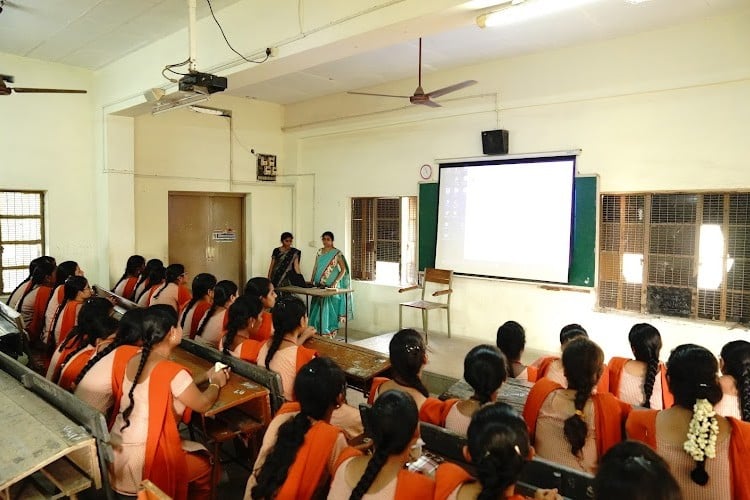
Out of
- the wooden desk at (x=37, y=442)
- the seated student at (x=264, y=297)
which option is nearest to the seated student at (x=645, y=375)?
the seated student at (x=264, y=297)

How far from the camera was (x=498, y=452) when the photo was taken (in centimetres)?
126

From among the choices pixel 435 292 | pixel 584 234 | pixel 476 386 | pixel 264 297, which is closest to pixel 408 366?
pixel 476 386

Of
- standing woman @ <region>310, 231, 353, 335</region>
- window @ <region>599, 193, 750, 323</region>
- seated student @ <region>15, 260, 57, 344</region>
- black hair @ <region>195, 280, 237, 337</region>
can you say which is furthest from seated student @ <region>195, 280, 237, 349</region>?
window @ <region>599, 193, 750, 323</region>

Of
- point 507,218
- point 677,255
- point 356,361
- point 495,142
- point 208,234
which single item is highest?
point 495,142

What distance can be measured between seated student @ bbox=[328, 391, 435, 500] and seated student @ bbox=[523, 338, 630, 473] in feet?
2.50

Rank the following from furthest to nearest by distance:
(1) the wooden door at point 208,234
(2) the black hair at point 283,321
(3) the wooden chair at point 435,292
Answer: (1) the wooden door at point 208,234
(3) the wooden chair at point 435,292
(2) the black hair at point 283,321

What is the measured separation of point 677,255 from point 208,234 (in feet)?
19.6

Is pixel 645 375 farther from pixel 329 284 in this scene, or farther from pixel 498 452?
pixel 329 284

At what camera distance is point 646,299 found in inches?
191

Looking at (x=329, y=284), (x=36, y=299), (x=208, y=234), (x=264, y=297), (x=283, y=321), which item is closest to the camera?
(x=283, y=321)

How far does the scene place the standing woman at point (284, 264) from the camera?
6.83 meters

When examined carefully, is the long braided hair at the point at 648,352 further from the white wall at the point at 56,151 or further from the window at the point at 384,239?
the white wall at the point at 56,151

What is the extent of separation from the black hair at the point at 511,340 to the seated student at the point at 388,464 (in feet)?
4.63

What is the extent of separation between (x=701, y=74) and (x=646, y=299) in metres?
2.11
